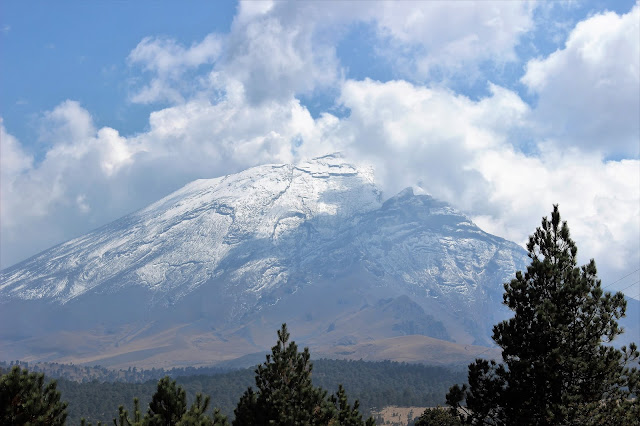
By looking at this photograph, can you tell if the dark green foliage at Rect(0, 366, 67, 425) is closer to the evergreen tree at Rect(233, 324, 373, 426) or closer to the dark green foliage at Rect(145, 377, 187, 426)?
the dark green foliage at Rect(145, 377, 187, 426)

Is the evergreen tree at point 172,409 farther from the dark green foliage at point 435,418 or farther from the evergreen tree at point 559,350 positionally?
the dark green foliage at point 435,418

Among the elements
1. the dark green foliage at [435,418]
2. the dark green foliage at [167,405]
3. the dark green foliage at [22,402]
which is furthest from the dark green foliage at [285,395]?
the dark green foliage at [435,418]

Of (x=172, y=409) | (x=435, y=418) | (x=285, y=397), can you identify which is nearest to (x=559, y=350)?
(x=285, y=397)

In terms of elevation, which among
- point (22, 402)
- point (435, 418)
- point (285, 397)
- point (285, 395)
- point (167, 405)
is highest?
point (22, 402)

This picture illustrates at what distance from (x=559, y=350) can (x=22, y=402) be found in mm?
25285

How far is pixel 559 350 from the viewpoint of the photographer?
3222cm

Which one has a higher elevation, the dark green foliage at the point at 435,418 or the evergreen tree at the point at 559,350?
the evergreen tree at the point at 559,350

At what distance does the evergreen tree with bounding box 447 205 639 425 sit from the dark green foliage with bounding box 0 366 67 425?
71.4 feet

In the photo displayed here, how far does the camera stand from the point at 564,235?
3494 cm

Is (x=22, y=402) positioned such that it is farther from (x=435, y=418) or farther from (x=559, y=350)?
(x=435, y=418)

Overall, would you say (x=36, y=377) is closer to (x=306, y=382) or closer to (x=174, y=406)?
(x=174, y=406)

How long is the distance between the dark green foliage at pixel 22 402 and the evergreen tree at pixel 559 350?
21.8 metres

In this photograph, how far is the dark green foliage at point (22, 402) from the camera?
3036 cm

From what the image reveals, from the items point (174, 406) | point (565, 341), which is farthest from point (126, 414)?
point (565, 341)
